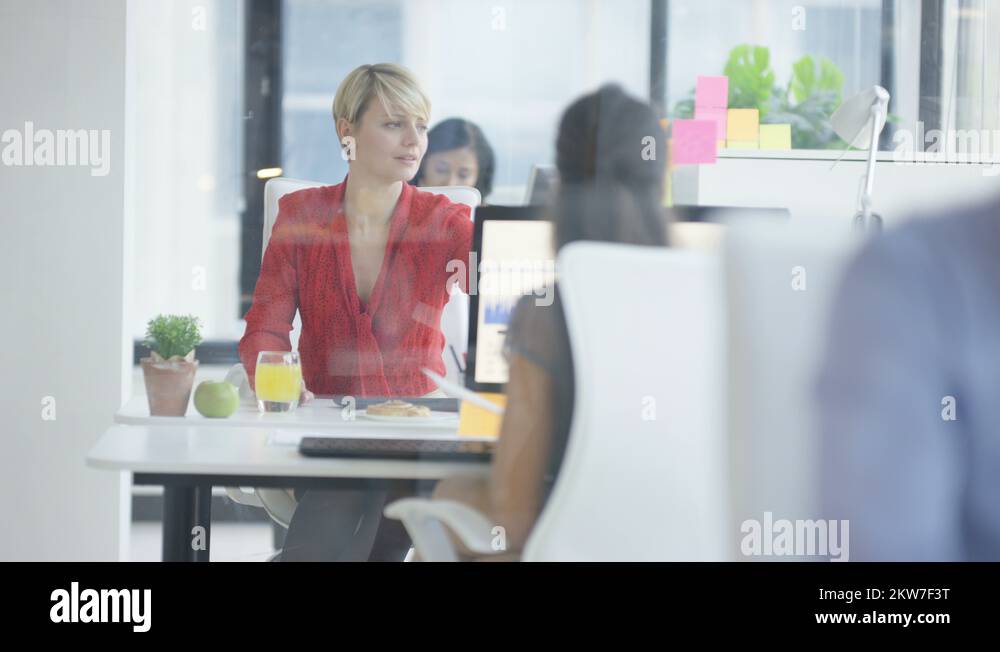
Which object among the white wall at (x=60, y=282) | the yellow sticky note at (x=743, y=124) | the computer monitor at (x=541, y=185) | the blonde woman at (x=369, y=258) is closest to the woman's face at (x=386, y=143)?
the blonde woman at (x=369, y=258)

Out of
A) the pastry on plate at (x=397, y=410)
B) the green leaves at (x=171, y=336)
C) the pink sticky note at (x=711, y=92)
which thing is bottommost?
the pastry on plate at (x=397, y=410)

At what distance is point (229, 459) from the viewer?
51.8 inches

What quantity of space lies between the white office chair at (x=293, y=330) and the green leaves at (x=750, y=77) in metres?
0.49

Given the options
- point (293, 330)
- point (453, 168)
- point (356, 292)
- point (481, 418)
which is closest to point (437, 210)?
point (453, 168)

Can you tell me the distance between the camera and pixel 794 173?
1.74 metres

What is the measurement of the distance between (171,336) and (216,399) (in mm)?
130

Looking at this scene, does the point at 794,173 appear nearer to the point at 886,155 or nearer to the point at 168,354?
the point at 886,155

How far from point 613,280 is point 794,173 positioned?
30.6 inches

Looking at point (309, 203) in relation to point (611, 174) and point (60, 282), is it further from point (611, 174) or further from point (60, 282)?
point (611, 174)

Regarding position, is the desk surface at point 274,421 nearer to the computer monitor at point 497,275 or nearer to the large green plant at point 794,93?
the computer monitor at point 497,275

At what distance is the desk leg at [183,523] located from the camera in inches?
59.0

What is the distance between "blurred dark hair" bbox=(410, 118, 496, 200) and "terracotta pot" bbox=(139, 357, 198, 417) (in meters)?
0.59

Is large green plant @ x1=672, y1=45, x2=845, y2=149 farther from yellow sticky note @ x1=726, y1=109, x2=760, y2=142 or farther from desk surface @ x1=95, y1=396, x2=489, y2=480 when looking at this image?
desk surface @ x1=95, y1=396, x2=489, y2=480

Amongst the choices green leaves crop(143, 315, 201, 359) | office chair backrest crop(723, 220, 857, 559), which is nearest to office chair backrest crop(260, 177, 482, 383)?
green leaves crop(143, 315, 201, 359)
